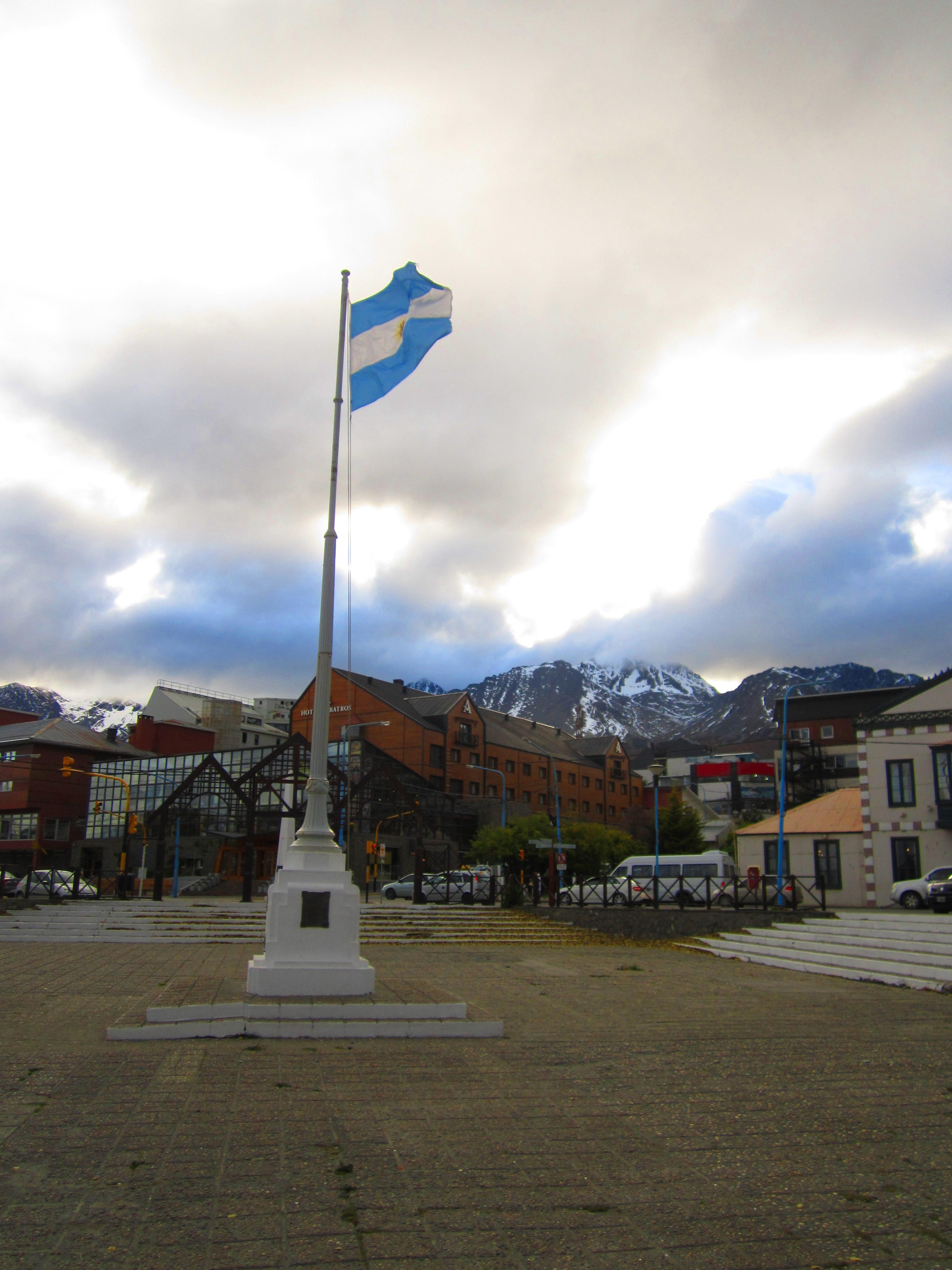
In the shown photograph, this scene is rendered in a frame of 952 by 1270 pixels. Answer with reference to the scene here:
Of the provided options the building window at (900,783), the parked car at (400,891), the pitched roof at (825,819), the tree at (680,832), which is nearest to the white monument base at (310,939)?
the building window at (900,783)

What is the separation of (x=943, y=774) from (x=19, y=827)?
209ft

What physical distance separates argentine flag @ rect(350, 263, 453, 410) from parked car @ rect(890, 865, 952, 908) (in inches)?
881

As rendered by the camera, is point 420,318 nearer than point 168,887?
Yes

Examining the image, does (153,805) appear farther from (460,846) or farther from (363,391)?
(363,391)

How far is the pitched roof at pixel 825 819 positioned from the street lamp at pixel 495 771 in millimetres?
18128

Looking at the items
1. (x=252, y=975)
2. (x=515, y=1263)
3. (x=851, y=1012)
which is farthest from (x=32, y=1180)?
(x=851, y=1012)

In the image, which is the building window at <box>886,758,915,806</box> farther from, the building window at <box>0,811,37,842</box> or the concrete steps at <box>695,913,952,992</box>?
the building window at <box>0,811,37,842</box>

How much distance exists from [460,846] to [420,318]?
57.8m

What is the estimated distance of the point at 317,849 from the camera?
1155cm

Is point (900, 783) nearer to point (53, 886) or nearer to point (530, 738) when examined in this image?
point (53, 886)

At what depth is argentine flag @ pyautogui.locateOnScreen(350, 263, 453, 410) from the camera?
13648 millimetres

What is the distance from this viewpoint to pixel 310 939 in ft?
35.6

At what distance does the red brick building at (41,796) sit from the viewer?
67562 mm

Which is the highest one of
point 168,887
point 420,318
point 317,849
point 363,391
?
point 420,318
